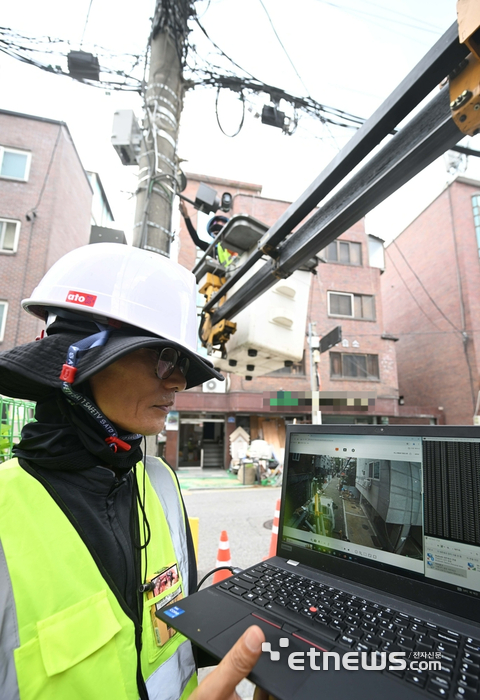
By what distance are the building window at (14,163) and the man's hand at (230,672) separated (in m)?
15.7

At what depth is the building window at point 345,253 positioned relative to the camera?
724 inches

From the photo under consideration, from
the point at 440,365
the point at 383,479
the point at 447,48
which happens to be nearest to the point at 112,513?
the point at 383,479

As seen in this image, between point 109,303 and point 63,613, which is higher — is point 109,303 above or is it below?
above

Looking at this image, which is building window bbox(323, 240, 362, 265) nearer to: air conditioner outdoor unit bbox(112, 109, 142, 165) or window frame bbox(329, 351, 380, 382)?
window frame bbox(329, 351, 380, 382)

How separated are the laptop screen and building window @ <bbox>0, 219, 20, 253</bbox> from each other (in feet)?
45.8

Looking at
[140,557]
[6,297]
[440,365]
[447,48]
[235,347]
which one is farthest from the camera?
[440,365]

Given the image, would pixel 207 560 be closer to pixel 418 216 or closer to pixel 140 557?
pixel 140 557

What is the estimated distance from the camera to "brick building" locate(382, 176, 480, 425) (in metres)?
17.1

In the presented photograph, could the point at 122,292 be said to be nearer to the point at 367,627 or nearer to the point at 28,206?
the point at 367,627

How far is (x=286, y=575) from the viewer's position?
112cm

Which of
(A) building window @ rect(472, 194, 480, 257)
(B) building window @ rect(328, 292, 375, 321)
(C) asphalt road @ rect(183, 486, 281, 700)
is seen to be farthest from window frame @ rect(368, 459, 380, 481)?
(A) building window @ rect(472, 194, 480, 257)

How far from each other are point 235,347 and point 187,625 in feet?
10.5

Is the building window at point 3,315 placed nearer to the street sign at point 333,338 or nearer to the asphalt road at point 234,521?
the asphalt road at point 234,521

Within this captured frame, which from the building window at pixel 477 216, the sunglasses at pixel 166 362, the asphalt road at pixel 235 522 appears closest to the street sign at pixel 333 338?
the asphalt road at pixel 235 522
